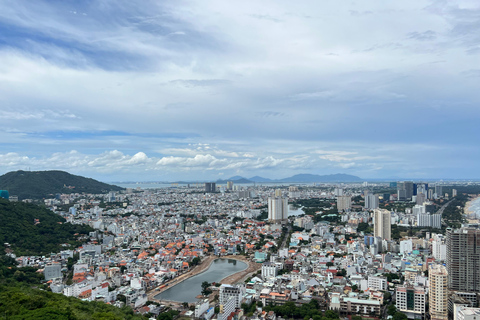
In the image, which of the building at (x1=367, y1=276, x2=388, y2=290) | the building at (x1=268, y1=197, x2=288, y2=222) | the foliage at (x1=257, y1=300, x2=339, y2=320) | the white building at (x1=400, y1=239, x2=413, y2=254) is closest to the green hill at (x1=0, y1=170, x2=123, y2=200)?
the building at (x1=268, y1=197, x2=288, y2=222)

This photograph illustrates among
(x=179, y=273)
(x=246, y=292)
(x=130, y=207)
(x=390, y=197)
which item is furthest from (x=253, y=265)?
(x=390, y=197)

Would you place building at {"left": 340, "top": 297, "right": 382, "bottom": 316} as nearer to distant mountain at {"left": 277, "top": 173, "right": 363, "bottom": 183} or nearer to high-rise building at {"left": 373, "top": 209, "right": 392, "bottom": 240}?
high-rise building at {"left": 373, "top": 209, "right": 392, "bottom": 240}

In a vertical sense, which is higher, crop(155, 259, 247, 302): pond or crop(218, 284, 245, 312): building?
crop(218, 284, 245, 312): building

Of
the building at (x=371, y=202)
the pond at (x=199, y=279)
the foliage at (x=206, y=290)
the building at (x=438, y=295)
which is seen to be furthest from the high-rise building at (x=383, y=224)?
the building at (x=371, y=202)

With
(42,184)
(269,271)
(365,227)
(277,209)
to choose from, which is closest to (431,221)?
(365,227)

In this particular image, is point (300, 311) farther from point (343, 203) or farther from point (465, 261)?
point (343, 203)

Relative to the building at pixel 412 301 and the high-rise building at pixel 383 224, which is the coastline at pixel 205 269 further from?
the high-rise building at pixel 383 224
